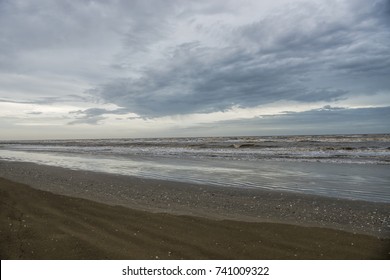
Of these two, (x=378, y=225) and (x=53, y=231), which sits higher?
(x=53, y=231)

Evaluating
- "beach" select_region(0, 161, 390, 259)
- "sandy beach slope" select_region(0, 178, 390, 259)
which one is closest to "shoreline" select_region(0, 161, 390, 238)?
"beach" select_region(0, 161, 390, 259)

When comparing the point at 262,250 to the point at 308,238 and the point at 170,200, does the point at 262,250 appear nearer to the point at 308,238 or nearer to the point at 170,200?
the point at 308,238

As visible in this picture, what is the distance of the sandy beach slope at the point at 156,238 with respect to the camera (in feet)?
13.5

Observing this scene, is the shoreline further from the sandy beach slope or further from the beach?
the sandy beach slope

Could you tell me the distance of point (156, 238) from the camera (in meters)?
4.68

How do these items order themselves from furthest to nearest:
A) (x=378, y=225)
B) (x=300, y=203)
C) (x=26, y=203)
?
(x=300, y=203) → (x=26, y=203) → (x=378, y=225)

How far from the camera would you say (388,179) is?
37.9 feet

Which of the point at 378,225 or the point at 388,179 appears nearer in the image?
the point at 378,225

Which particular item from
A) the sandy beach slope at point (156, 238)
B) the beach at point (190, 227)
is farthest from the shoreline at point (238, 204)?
the sandy beach slope at point (156, 238)

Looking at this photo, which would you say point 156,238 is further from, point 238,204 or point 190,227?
point 238,204

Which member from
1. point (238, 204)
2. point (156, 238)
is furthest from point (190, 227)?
point (238, 204)

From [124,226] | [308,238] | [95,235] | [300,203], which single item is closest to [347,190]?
[300,203]

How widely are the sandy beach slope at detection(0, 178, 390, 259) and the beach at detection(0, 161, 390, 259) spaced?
0.5 inches
